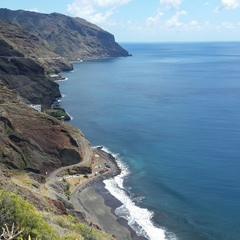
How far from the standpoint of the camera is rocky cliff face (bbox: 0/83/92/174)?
306 feet

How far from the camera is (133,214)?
8144 cm

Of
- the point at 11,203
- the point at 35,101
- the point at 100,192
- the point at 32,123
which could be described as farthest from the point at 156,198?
the point at 35,101

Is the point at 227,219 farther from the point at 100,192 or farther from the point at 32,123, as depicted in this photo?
the point at 32,123

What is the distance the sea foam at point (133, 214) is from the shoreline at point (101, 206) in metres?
0.96

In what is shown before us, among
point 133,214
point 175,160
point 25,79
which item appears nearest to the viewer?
point 133,214

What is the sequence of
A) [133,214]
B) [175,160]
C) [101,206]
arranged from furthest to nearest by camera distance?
[175,160] < [101,206] < [133,214]

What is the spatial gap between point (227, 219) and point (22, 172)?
1706 inches

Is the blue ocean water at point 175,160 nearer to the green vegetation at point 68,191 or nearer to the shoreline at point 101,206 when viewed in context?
the shoreline at point 101,206

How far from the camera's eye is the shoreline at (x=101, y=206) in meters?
74.9

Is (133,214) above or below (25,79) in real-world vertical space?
below

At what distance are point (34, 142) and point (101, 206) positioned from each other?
2555 centimetres

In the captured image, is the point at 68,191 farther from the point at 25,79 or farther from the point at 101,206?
the point at 25,79

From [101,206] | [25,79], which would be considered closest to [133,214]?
[101,206]

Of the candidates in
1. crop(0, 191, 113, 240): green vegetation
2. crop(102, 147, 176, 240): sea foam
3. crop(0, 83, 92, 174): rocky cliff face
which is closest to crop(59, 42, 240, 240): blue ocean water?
crop(102, 147, 176, 240): sea foam
